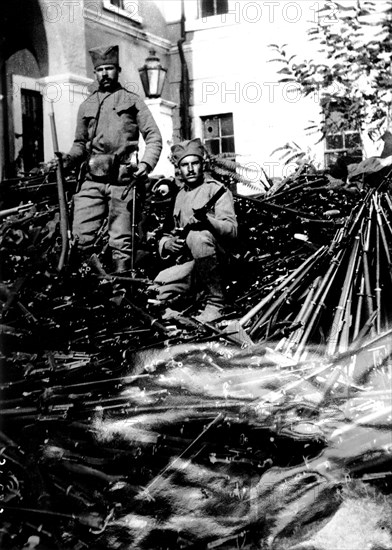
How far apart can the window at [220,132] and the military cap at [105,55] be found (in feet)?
21.1

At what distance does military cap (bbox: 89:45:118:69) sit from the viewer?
564 cm

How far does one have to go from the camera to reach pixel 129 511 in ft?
8.39

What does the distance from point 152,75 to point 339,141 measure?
311 cm

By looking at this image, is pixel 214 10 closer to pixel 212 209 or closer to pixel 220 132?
pixel 220 132

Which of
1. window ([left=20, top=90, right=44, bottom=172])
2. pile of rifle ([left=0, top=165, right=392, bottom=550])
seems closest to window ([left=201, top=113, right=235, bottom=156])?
window ([left=20, top=90, right=44, bottom=172])

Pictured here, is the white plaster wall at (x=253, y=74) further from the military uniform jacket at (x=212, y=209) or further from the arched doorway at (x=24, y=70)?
the military uniform jacket at (x=212, y=209)

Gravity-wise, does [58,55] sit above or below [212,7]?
below

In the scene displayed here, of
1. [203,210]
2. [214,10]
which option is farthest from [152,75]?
[203,210]

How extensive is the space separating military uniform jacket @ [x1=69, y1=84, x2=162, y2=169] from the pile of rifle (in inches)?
93.8

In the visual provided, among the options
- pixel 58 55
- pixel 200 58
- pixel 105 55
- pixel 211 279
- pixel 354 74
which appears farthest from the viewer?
pixel 200 58

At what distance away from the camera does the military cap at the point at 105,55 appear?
5645 mm

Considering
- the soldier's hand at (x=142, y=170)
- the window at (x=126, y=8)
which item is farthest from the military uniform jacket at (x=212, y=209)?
the window at (x=126, y=8)

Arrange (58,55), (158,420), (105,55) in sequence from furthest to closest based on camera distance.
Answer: (58,55), (105,55), (158,420)

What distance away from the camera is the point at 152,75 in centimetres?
1053
